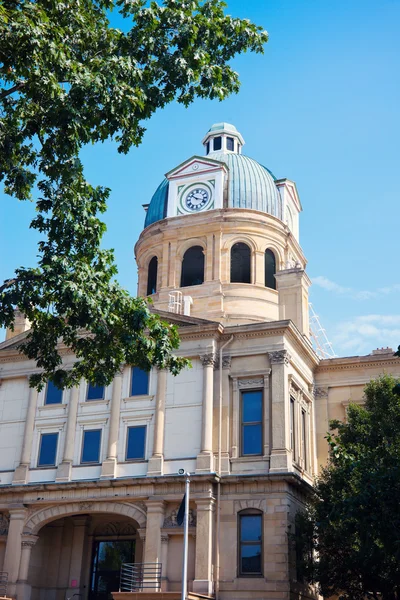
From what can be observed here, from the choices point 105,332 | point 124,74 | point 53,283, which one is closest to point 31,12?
point 124,74

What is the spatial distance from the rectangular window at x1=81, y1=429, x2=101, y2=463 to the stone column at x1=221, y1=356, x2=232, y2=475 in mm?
5693

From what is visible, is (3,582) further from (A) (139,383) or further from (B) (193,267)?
(B) (193,267)

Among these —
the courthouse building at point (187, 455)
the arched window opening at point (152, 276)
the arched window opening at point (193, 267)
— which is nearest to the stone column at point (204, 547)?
the courthouse building at point (187, 455)

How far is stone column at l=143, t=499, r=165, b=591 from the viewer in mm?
30453

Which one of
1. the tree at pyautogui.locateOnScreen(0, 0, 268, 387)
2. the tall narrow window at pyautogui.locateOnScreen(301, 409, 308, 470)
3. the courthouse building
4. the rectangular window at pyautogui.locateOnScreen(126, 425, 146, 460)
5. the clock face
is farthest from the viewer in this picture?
the clock face

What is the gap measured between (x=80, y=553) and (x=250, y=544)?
8680 millimetres

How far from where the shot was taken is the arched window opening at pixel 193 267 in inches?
1670

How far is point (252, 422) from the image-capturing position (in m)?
32.5

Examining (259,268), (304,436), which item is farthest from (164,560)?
(259,268)

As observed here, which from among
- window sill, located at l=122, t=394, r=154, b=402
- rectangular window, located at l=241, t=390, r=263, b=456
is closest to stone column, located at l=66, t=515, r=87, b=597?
window sill, located at l=122, t=394, r=154, b=402

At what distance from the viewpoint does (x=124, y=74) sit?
59.5 feet

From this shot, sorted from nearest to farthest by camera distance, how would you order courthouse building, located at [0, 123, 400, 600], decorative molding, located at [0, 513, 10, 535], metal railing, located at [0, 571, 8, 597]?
courthouse building, located at [0, 123, 400, 600]
metal railing, located at [0, 571, 8, 597]
decorative molding, located at [0, 513, 10, 535]

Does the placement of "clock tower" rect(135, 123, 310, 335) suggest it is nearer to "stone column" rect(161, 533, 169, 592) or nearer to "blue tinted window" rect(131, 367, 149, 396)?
"blue tinted window" rect(131, 367, 149, 396)

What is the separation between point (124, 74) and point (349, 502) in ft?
43.3
